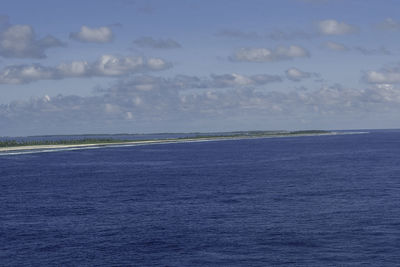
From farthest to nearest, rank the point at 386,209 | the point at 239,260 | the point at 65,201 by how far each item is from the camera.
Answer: the point at 65,201
the point at 386,209
the point at 239,260

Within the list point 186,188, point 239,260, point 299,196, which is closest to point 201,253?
point 239,260

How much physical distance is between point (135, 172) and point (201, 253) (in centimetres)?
9710

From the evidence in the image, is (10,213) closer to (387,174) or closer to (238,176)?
(238,176)

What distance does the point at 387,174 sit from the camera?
418ft

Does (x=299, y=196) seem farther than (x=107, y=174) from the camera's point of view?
No

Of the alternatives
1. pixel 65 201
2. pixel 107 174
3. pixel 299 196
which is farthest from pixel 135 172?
pixel 299 196

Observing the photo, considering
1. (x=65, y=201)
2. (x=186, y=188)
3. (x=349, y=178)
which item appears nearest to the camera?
(x=65, y=201)

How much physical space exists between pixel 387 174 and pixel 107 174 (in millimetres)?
78609

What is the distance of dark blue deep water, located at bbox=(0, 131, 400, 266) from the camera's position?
53188 millimetres

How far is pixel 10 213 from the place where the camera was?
78.9 m

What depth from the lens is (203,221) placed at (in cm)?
7031

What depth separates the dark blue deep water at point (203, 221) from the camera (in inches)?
2094

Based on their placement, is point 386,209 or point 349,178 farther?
point 349,178

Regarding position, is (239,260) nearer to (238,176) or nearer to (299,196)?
(299,196)
